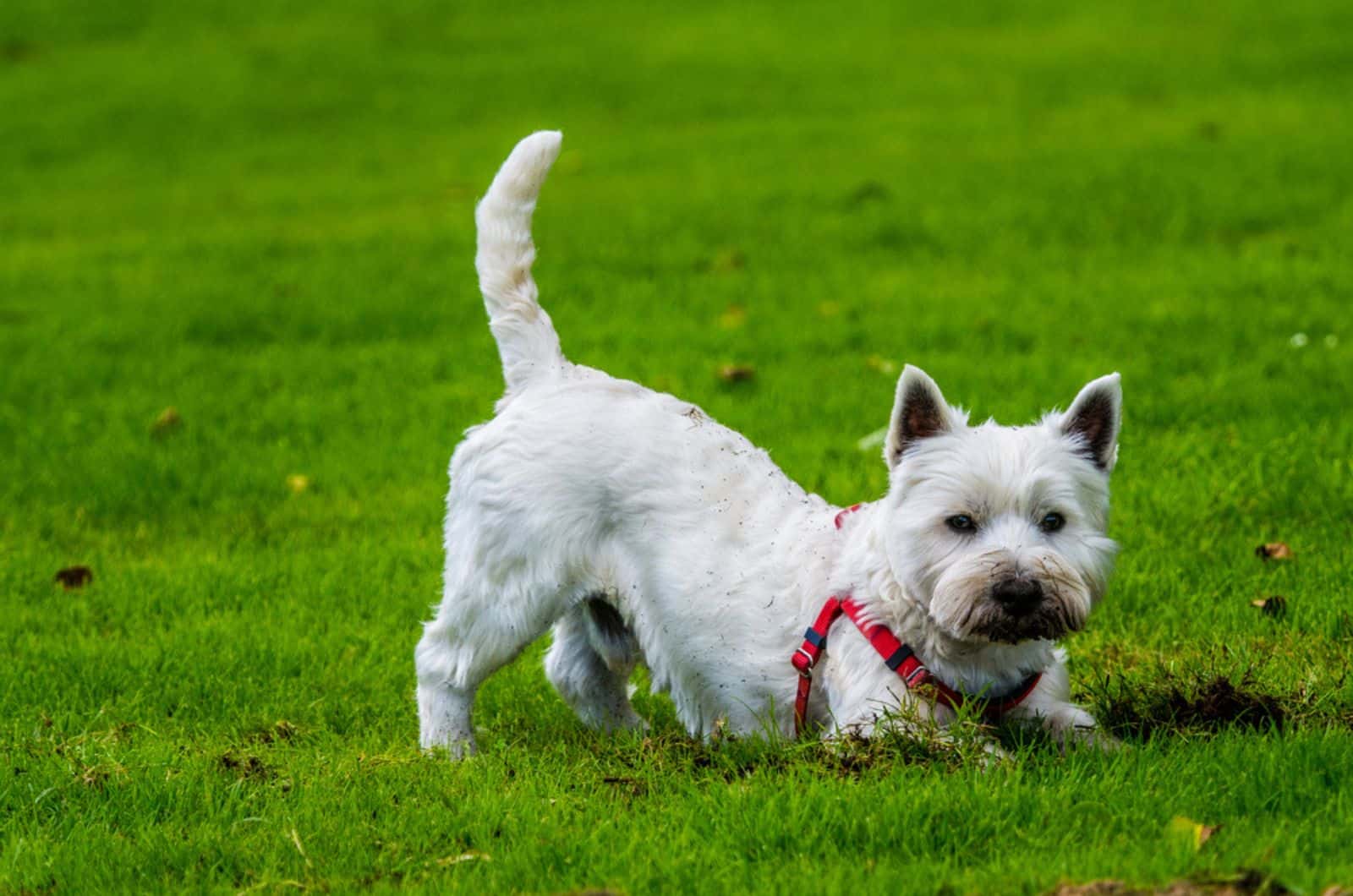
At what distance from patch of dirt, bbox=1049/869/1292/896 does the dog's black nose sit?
0.87 m

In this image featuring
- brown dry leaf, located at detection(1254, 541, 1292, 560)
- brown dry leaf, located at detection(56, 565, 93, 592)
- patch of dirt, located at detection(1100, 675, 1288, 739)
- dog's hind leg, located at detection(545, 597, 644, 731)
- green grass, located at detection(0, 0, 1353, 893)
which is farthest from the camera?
brown dry leaf, located at detection(56, 565, 93, 592)

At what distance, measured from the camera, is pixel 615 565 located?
17.1ft

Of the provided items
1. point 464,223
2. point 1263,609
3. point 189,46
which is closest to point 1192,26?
point 464,223

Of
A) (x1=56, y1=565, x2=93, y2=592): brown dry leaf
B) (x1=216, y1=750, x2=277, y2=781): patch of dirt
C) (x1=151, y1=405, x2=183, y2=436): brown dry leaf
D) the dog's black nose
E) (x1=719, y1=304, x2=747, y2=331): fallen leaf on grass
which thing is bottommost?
(x1=56, y1=565, x2=93, y2=592): brown dry leaf

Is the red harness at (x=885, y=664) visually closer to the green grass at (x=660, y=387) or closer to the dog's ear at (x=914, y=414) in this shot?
the green grass at (x=660, y=387)

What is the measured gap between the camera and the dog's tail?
5609 millimetres

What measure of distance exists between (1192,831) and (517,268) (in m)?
2.87

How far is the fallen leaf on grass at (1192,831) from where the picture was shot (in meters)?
3.91

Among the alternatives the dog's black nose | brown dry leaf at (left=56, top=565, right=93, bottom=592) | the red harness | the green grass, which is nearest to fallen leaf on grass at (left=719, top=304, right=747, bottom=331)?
the green grass

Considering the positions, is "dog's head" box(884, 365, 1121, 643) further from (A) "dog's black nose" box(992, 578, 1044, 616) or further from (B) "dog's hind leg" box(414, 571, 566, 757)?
(B) "dog's hind leg" box(414, 571, 566, 757)

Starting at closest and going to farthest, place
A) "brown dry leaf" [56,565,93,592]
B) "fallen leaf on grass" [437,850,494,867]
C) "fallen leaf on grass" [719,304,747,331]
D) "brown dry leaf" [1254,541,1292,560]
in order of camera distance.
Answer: "fallen leaf on grass" [437,850,494,867] → "brown dry leaf" [1254,541,1292,560] → "brown dry leaf" [56,565,93,592] → "fallen leaf on grass" [719,304,747,331]

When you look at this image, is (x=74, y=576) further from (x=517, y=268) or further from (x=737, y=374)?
(x=737, y=374)

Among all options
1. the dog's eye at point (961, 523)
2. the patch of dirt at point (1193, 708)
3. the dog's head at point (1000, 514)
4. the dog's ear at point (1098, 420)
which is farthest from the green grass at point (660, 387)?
the dog's ear at point (1098, 420)

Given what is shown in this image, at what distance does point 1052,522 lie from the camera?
4535 millimetres
